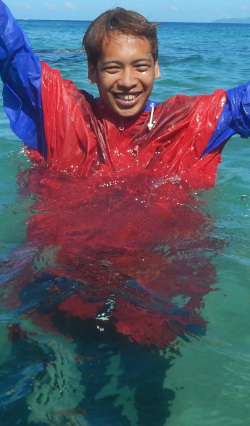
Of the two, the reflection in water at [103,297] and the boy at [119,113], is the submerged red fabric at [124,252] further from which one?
the boy at [119,113]

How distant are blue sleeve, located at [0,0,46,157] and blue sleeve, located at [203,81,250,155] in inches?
47.2

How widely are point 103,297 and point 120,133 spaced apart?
1.43m

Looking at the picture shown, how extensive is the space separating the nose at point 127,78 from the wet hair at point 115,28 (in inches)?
8.2

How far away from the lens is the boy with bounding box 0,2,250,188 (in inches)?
133

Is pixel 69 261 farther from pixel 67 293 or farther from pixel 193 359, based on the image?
pixel 193 359

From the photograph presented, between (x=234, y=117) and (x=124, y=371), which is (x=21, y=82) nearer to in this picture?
(x=234, y=117)

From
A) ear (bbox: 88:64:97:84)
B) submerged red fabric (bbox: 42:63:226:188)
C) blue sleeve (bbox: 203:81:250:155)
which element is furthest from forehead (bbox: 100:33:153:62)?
blue sleeve (bbox: 203:81:250:155)

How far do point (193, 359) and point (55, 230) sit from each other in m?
1.15

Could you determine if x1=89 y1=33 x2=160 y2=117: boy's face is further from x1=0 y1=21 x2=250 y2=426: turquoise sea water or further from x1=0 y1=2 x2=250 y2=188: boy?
x1=0 y1=21 x2=250 y2=426: turquoise sea water

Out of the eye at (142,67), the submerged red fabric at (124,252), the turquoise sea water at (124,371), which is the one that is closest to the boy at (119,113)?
the eye at (142,67)

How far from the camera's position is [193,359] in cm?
236

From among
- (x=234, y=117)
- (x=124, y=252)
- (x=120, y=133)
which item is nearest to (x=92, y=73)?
(x=120, y=133)

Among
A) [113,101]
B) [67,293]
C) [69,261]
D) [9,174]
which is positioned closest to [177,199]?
[113,101]

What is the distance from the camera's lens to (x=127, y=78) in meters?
3.36
